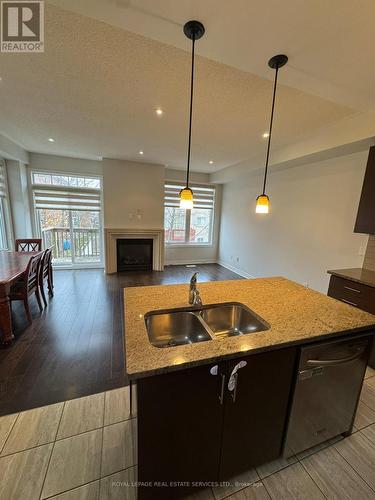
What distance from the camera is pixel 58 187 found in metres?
5.15

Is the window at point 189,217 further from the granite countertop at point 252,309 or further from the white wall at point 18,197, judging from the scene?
the granite countertop at point 252,309

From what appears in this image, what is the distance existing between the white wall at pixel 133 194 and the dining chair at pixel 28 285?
2.27 metres

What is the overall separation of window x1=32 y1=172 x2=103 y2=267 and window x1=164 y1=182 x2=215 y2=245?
1.94 metres

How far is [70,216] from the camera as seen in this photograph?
538 centimetres

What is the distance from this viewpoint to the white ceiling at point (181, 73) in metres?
1.17

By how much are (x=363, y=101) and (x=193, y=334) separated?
2.68m

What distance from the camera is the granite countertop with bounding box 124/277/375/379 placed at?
932 millimetres

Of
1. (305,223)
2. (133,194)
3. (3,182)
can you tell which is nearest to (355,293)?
(305,223)

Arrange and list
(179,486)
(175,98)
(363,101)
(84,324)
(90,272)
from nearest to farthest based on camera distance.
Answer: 1. (179,486)
2. (363,101)
3. (175,98)
4. (84,324)
5. (90,272)

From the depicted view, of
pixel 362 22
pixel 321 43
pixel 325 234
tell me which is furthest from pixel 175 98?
pixel 325 234

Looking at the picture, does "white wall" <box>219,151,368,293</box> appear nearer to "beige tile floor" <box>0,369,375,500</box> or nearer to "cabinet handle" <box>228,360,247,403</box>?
"beige tile floor" <box>0,369,375,500</box>

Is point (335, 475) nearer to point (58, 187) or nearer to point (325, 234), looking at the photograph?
point (325, 234)

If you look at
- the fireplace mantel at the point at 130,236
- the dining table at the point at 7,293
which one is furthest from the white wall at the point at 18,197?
the dining table at the point at 7,293

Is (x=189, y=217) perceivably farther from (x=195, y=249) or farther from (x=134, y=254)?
(x=134, y=254)
